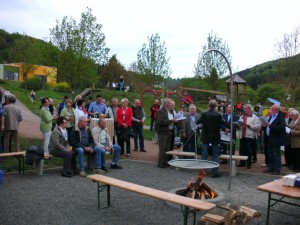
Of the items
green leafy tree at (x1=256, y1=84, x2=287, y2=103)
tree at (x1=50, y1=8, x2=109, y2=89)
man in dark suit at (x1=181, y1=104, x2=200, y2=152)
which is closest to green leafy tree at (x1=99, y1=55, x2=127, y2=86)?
green leafy tree at (x1=256, y1=84, x2=287, y2=103)

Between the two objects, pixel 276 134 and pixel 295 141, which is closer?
pixel 276 134

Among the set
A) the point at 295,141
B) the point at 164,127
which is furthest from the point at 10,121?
the point at 295,141

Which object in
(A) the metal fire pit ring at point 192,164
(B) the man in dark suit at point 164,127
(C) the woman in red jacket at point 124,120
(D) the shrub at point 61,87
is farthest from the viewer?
(D) the shrub at point 61,87

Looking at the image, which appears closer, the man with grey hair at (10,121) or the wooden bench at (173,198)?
the wooden bench at (173,198)

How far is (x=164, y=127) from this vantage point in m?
10.1

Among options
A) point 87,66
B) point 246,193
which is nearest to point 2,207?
point 246,193

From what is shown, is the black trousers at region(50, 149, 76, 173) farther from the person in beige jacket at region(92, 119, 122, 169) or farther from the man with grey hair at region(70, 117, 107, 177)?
the person in beige jacket at region(92, 119, 122, 169)

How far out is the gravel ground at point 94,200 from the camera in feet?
18.8

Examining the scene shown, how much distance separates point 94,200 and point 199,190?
199 centimetres

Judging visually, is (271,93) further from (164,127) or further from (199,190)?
(199,190)

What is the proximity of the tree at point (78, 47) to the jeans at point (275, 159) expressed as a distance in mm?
14084

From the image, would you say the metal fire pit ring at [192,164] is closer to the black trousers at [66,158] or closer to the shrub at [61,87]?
the black trousers at [66,158]

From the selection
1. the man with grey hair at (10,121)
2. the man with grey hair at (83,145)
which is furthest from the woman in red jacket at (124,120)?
the man with grey hair at (10,121)

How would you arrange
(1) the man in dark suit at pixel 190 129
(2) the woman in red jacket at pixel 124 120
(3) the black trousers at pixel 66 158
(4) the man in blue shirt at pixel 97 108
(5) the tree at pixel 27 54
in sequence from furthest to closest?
(5) the tree at pixel 27 54
(4) the man in blue shirt at pixel 97 108
(2) the woman in red jacket at pixel 124 120
(1) the man in dark suit at pixel 190 129
(3) the black trousers at pixel 66 158
